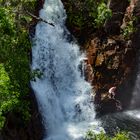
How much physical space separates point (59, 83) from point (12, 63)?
11.0 metres

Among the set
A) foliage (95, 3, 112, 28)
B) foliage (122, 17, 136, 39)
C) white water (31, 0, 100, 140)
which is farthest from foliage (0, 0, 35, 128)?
foliage (122, 17, 136, 39)

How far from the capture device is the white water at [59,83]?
3044 centimetres

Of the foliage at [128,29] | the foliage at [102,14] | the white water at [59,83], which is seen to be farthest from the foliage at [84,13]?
the foliage at [128,29]

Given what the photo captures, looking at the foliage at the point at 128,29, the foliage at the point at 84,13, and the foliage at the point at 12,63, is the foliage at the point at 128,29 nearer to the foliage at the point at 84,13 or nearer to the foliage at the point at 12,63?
the foliage at the point at 84,13

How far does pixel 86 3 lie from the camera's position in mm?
34812

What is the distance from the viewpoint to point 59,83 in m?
33.0

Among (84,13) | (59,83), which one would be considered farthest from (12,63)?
(84,13)

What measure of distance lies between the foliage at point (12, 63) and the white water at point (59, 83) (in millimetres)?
5354

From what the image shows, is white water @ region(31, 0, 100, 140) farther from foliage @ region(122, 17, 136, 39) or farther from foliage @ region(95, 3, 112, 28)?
foliage @ region(122, 17, 136, 39)

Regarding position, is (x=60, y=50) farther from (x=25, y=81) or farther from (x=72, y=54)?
(x=25, y=81)

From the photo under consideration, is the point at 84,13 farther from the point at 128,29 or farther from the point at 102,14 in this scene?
the point at 128,29

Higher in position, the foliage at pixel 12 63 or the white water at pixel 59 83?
the white water at pixel 59 83

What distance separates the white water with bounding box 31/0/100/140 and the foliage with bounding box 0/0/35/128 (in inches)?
211

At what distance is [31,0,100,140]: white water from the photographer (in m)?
30.4
